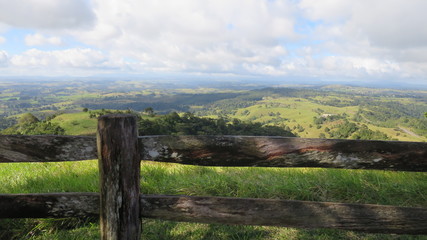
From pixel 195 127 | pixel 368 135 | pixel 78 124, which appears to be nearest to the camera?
pixel 195 127

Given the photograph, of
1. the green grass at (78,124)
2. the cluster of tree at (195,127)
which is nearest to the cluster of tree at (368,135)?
the cluster of tree at (195,127)

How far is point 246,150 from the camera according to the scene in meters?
2.46

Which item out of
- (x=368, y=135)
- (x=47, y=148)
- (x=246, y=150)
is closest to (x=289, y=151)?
(x=246, y=150)

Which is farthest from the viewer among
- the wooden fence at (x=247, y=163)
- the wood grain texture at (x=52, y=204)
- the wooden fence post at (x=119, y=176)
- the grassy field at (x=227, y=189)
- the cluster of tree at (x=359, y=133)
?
the cluster of tree at (x=359, y=133)

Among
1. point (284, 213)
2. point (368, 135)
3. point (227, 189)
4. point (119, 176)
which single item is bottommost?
point (368, 135)

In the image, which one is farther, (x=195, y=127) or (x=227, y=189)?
(x=195, y=127)

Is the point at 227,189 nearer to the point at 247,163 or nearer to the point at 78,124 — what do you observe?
the point at 247,163

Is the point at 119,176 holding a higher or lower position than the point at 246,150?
lower

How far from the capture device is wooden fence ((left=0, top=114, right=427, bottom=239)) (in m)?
2.42

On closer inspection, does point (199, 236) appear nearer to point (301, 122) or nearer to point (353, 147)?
point (353, 147)

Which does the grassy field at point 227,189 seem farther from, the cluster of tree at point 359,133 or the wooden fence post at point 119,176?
the cluster of tree at point 359,133

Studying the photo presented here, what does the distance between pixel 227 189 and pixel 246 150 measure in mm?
1955

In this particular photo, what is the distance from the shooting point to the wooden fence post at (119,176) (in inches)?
88.1

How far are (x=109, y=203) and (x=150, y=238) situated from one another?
1168 mm
